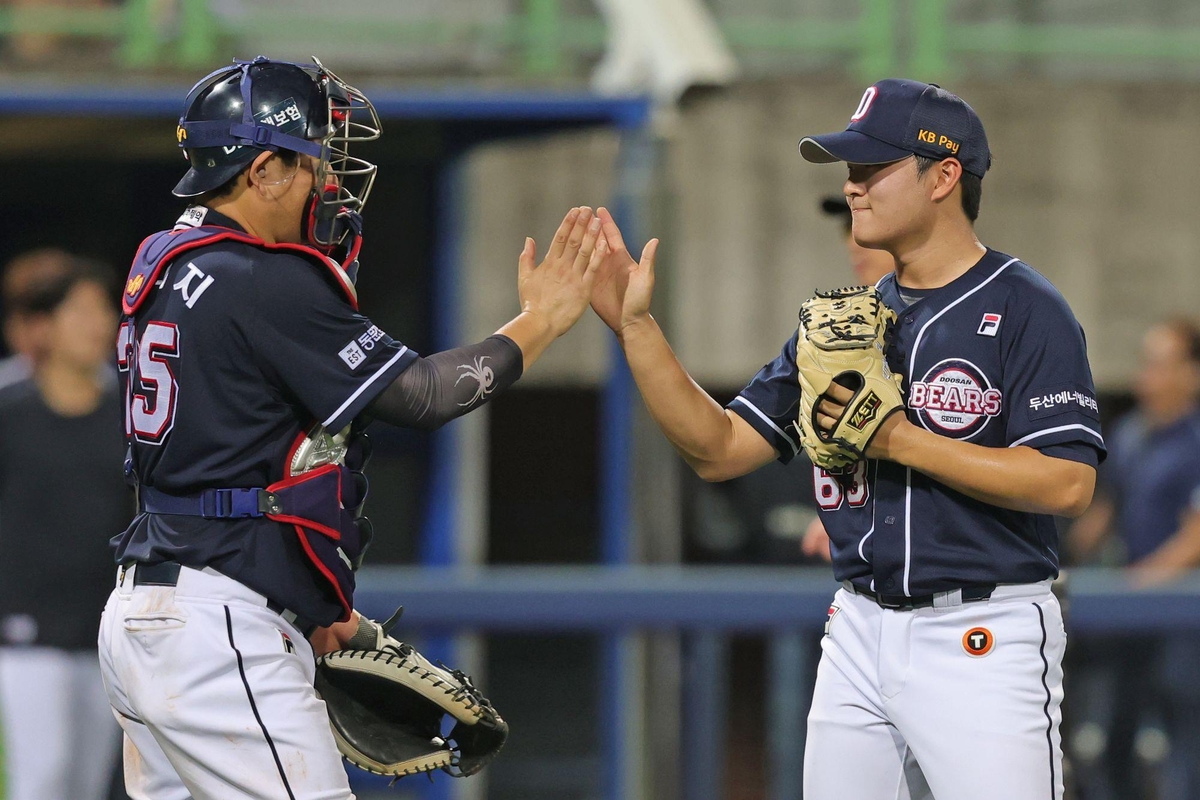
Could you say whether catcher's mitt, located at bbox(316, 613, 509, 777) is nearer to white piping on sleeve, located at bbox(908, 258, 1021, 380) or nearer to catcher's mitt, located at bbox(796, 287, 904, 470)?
catcher's mitt, located at bbox(796, 287, 904, 470)

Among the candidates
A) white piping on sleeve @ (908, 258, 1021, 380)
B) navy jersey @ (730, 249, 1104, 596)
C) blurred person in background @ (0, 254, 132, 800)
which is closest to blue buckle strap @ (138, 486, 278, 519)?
navy jersey @ (730, 249, 1104, 596)

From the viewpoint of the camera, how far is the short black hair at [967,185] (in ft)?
10.3

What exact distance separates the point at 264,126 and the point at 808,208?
526 cm

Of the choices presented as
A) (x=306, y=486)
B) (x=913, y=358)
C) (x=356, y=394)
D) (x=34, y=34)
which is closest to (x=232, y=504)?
(x=306, y=486)

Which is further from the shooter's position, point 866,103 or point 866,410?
point 866,103

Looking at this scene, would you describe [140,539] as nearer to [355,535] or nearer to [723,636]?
[355,535]

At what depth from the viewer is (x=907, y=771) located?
10.3ft

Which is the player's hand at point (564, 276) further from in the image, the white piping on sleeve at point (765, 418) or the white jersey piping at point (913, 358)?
the white jersey piping at point (913, 358)

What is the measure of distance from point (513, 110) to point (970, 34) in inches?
126

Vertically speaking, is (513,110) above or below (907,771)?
above

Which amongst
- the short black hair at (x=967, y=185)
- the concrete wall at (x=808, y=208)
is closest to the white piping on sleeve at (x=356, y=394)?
the short black hair at (x=967, y=185)

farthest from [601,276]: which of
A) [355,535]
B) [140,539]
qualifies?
[140,539]

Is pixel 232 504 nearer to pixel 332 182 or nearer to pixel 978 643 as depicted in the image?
pixel 332 182

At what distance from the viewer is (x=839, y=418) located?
3.01 meters
